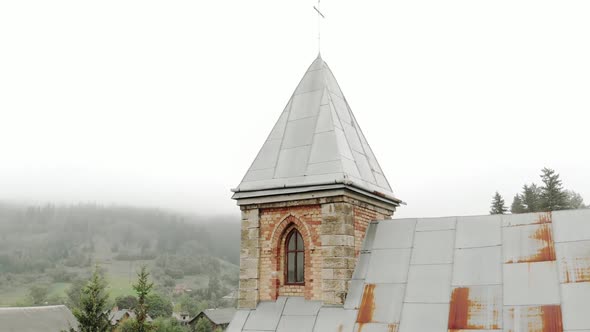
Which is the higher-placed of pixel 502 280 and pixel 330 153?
pixel 330 153

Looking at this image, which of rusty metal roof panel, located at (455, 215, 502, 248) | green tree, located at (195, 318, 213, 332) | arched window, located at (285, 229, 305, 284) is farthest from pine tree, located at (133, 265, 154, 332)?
green tree, located at (195, 318, 213, 332)

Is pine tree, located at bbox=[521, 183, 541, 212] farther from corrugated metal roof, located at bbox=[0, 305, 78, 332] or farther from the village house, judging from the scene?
the village house

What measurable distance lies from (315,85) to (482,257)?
A: 557cm

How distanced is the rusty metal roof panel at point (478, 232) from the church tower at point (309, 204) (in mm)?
1990

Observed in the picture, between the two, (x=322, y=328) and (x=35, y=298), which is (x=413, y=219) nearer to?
(x=322, y=328)

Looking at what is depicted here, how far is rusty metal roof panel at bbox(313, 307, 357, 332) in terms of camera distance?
9562 millimetres

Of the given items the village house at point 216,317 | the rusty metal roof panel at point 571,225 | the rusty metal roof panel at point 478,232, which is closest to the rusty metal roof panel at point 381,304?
the rusty metal roof panel at point 478,232

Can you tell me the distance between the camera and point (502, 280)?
8.95 m

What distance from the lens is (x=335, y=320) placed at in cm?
974

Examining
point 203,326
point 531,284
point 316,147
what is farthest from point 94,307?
point 203,326

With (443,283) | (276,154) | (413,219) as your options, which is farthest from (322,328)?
(276,154)

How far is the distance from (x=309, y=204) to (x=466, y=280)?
3.38 m

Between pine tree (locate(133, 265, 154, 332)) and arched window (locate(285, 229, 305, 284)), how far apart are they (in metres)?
11.5

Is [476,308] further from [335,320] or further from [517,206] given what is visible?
[517,206]
